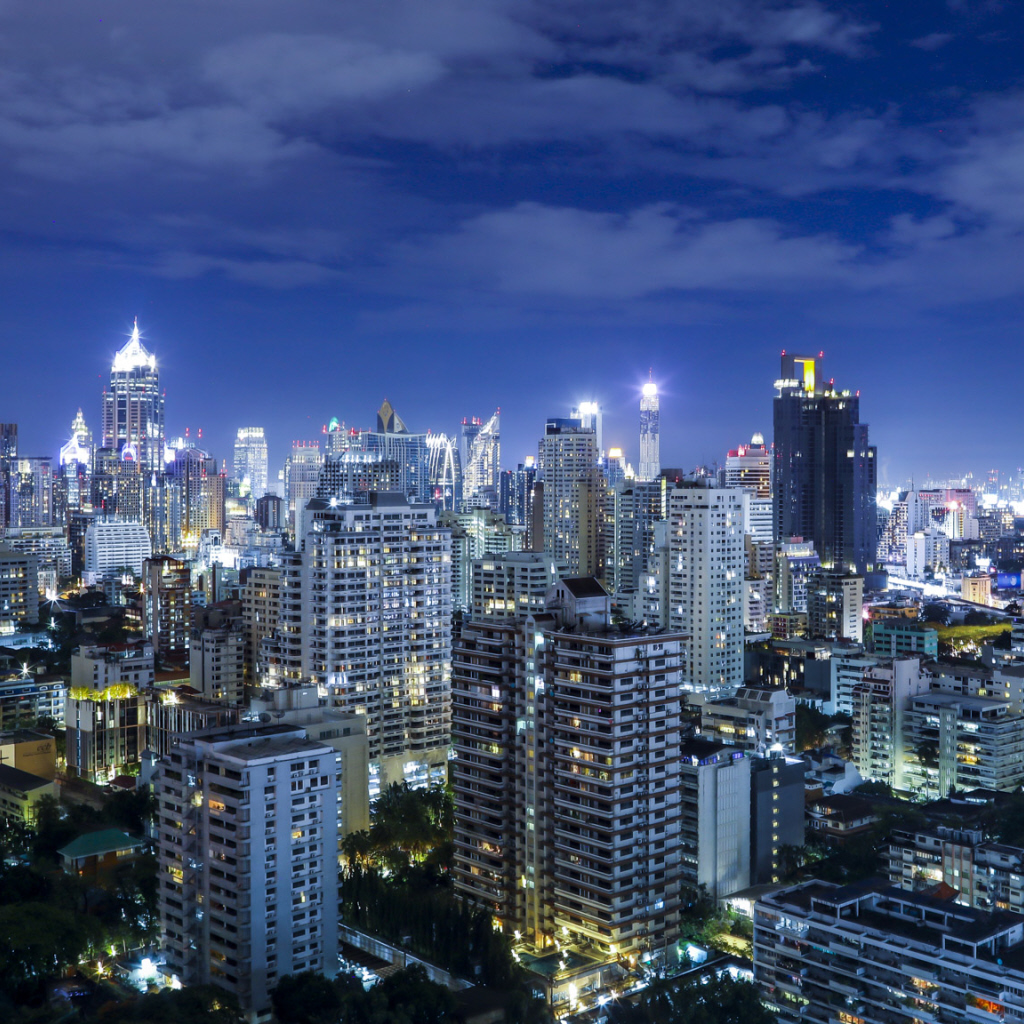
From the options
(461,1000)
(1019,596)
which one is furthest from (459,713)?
(1019,596)

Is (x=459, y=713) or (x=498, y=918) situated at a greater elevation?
(x=459, y=713)

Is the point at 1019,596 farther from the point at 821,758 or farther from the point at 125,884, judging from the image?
the point at 125,884

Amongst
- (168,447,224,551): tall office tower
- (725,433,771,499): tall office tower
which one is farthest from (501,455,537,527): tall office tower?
(168,447,224,551): tall office tower

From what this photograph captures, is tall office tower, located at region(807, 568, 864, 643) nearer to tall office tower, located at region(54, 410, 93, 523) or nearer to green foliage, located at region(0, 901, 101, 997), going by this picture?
green foliage, located at region(0, 901, 101, 997)

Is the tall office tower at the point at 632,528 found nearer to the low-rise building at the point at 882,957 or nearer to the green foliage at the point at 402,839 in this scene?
the green foliage at the point at 402,839

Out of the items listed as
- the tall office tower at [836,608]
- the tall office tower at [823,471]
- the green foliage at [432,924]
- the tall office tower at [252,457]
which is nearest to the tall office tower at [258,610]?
the green foliage at [432,924]

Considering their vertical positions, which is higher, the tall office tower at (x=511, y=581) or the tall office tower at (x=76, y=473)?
the tall office tower at (x=76, y=473)

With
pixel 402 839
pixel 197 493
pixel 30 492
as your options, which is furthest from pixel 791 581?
pixel 30 492
